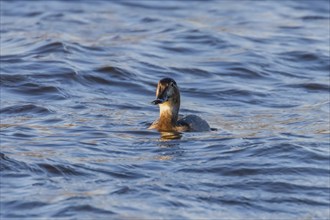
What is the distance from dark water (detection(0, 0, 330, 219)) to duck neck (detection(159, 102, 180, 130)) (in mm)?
222

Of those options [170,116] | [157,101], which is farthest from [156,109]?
[157,101]

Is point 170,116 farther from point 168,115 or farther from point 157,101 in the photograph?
point 157,101

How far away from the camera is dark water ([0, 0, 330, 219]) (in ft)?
37.0

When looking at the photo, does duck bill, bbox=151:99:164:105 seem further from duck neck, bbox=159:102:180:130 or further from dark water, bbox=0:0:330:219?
dark water, bbox=0:0:330:219

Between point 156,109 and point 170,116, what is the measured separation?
151 cm

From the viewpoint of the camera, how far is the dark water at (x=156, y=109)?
11289 mm

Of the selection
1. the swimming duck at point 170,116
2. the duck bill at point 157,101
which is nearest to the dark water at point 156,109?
the swimming duck at point 170,116

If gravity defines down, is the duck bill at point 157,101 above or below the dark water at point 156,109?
above

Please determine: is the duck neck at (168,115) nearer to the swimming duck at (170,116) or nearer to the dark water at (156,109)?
the swimming duck at (170,116)

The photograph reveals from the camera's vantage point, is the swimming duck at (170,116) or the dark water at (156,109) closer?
the dark water at (156,109)

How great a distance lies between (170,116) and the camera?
15.1m

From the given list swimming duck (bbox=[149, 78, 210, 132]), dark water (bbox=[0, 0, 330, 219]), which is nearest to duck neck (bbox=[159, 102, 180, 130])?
swimming duck (bbox=[149, 78, 210, 132])

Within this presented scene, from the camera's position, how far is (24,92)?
55.9ft

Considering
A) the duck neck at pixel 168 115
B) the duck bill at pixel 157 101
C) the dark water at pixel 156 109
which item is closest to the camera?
the dark water at pixel 156 109
